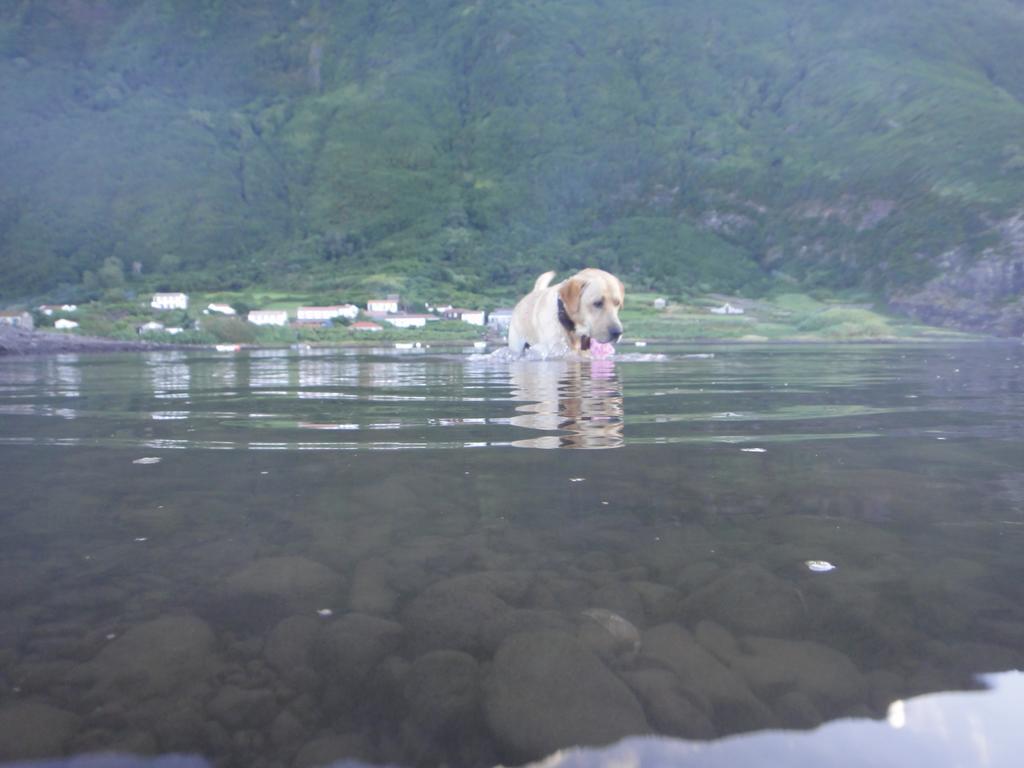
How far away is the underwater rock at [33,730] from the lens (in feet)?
3.75

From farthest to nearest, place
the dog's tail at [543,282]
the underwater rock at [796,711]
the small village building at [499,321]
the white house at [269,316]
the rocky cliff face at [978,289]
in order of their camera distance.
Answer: the white house at [269,316], the rocky cliff face at [978,289], the small village building at [499,321], the dog's tail at [543,282], the underwater rock at [796,711]

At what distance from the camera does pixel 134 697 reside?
129 centimetres

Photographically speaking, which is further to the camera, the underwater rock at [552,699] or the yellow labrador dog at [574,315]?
the yellow labrador dog at [574,315]

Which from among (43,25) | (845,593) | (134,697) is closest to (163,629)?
(134,697)

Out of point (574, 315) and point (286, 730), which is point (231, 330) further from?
point (286, 730)

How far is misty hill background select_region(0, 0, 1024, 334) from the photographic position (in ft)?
239

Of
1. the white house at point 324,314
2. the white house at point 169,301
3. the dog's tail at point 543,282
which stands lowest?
the dog's tail at point 543,282

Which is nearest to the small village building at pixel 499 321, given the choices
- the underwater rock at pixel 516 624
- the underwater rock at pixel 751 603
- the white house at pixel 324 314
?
the white house at pixel 324 314

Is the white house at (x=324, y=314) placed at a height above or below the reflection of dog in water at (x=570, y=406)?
above

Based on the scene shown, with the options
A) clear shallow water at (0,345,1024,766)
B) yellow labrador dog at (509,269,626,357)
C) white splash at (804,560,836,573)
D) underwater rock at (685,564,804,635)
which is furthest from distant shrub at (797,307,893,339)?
underwater rock at (685,564,804,635)

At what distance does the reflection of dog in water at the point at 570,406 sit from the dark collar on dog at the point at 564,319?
476mm

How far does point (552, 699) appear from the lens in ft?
4.23

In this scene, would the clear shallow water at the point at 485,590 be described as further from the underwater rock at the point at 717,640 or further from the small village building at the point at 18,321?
the small village building at the point at 18,321

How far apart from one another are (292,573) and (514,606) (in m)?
0.55
